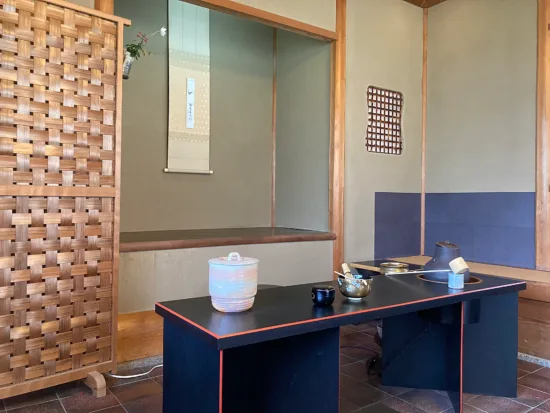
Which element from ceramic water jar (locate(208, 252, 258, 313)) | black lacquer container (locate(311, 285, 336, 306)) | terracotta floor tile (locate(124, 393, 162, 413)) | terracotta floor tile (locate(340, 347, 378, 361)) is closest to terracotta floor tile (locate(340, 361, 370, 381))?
terracotta floor tile (locate(340, 347, 378, 361))

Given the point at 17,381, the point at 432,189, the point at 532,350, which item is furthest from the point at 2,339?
the point at 432,189

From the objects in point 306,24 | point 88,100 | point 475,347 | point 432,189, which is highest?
point 306,24

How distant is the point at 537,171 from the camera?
3.59 meters

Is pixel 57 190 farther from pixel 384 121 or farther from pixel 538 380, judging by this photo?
pixel 538 380

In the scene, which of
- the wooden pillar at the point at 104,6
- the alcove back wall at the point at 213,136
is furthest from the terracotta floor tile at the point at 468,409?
the wooden pillar at the point at 104,6

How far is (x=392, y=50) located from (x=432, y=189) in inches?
55.5

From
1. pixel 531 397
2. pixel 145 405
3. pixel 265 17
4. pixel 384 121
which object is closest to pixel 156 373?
pixel 145 405

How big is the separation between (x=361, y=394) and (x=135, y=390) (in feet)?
4.38

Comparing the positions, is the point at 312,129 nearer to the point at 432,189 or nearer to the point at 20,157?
the point at 432,189

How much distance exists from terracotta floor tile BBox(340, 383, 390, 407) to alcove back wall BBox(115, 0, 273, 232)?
2.22 metres

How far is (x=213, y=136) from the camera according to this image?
443 centimetres

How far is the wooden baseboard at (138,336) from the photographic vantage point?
2.96 metres

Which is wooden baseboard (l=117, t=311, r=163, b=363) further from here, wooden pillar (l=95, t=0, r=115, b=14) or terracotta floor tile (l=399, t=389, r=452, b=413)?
wooden pillar (l=95, t=0, r=115, b=14)

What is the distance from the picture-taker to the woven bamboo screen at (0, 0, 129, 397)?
7.41 feet
